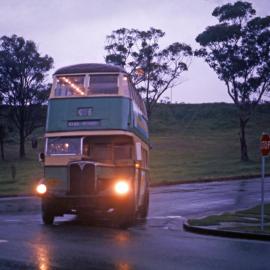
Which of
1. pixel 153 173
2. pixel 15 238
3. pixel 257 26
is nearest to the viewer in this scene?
pixel 15 238

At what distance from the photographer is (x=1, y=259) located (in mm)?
11461

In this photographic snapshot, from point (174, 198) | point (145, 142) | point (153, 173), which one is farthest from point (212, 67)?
point (145, 142)

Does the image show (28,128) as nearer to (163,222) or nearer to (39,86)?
(39,86)

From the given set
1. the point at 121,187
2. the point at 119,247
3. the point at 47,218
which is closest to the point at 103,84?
the point at 121,187

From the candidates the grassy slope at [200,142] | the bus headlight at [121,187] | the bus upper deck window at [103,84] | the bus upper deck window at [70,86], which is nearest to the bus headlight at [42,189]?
the bus headlight at [121,187]

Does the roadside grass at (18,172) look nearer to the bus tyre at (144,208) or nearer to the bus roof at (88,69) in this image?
the bus tyre at (144,208)

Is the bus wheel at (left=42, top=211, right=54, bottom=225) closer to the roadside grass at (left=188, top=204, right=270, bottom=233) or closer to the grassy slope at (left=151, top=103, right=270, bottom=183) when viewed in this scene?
the roadside grass at (left=188, top=204, right=270, bottom=233)

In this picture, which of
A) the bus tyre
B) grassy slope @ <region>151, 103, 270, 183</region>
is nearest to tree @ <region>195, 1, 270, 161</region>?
grassy slope @ <region>151, 103, 270, 183</region>

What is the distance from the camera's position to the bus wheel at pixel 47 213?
59.8 ft

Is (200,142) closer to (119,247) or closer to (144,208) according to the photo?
(144,208)

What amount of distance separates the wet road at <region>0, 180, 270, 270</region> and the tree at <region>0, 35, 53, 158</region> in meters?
42.3

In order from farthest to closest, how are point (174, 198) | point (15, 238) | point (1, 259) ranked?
point (174, 198)
point (15, 238)
point (1, 259)

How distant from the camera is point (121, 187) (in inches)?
690

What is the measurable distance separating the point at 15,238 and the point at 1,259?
3.02m
